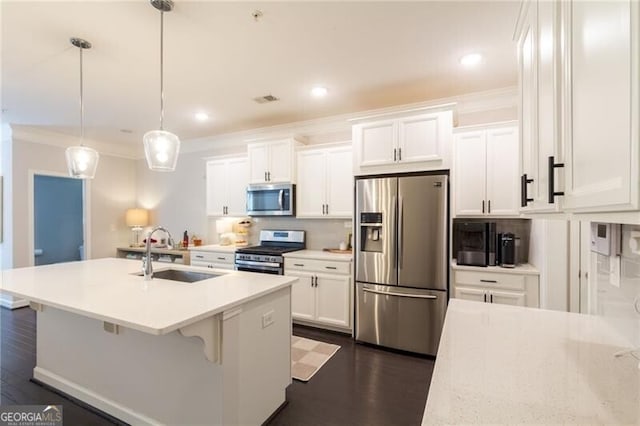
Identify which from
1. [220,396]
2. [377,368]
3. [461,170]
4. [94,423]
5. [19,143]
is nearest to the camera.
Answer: [220,396]

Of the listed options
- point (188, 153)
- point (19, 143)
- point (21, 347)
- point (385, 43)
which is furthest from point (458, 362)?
point (19, 143)

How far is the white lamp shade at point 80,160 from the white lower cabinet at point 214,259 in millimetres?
1985

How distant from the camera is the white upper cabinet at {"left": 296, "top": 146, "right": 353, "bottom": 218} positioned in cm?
364

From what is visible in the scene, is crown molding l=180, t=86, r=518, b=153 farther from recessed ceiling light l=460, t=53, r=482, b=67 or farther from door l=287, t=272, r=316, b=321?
door l=287, t=272, r=316, b=321

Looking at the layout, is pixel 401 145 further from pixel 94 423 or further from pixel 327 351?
pixel 94 423

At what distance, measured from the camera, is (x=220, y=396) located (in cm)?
166

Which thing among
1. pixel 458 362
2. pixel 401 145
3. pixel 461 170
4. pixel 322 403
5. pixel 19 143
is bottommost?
pixel 322 403

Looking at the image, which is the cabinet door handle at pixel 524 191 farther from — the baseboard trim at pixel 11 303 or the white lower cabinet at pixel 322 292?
the baseboard trim at pixel 11 303

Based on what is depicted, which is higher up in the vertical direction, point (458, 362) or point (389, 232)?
point (389, 232)

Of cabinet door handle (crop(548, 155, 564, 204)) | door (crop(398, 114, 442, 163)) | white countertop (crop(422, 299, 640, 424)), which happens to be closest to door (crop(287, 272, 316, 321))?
door (crop(398, 114, 442, 163))

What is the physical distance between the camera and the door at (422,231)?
113 inches

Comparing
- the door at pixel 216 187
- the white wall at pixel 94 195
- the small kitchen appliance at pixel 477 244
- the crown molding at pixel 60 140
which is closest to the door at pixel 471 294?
the small kitchen appliance at pixel 477 244

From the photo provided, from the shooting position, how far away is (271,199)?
407 centimetres

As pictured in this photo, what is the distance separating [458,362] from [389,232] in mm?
2054
